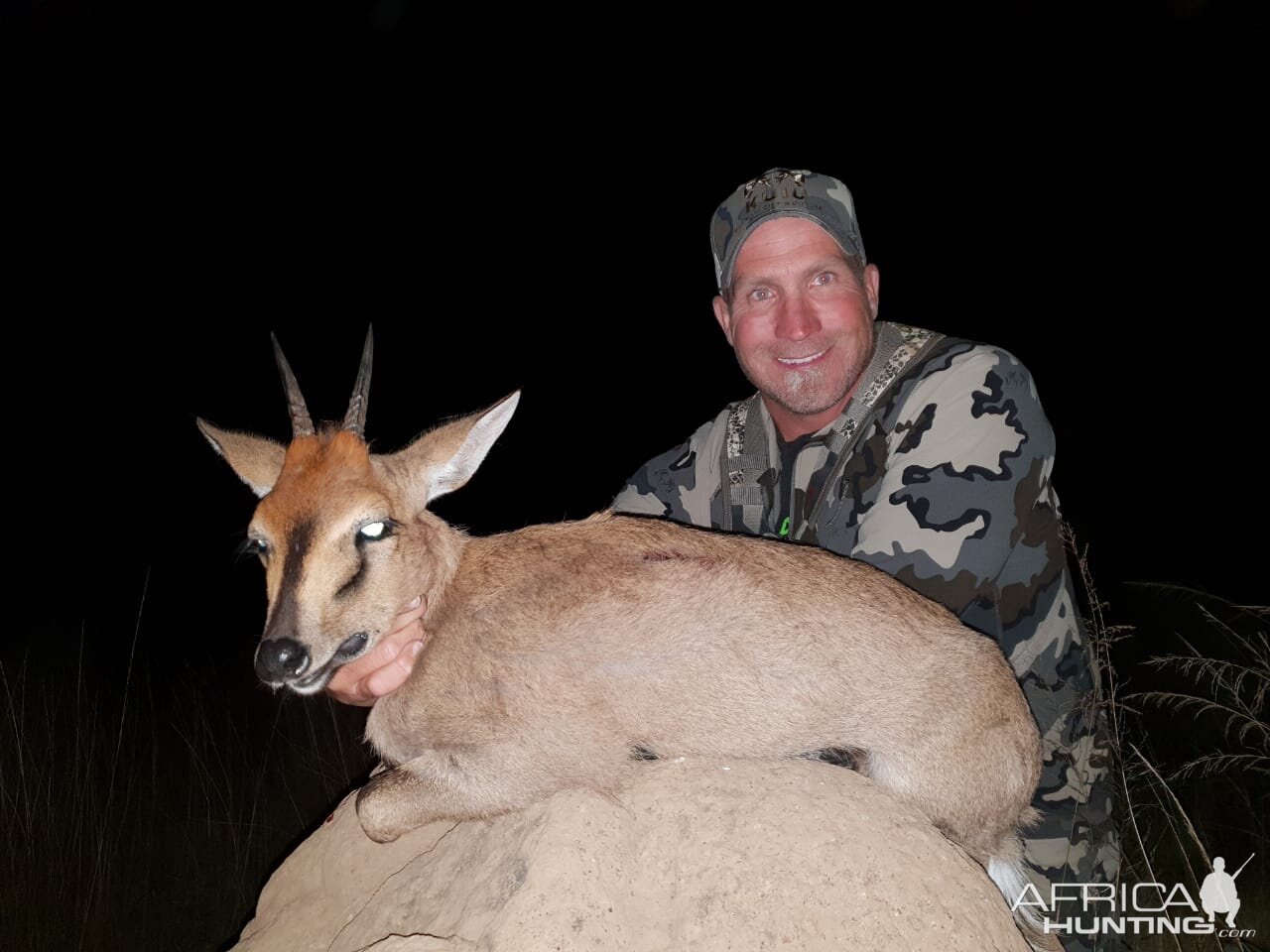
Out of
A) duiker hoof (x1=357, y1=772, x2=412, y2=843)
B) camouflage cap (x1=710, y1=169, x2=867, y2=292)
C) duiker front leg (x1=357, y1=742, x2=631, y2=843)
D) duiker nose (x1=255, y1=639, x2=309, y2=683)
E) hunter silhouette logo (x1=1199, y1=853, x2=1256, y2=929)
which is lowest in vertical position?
hunter silhouette logo (x1=1199, y1=853, x2=1256, y2=929)

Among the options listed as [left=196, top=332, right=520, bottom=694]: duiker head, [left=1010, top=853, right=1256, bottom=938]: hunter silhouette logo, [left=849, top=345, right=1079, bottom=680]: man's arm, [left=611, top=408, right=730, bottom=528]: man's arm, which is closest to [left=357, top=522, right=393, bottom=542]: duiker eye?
[left=196, top=332, right=520, bottom=694]: duiker head

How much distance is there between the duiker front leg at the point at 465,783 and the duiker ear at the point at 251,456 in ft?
4.60

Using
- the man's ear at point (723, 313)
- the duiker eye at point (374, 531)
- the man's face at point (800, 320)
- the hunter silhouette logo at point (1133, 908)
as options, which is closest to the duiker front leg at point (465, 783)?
the duiker eye at point (374, 531)

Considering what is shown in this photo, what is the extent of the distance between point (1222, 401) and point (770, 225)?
29.1 metres

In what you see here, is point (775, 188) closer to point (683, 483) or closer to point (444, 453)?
point (683, 483)

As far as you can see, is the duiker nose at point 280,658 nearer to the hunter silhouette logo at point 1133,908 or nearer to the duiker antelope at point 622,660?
the duiker antelope at point 622,660

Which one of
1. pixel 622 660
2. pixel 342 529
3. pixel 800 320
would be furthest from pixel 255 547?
pixel 800 320

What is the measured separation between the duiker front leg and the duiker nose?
0.69m

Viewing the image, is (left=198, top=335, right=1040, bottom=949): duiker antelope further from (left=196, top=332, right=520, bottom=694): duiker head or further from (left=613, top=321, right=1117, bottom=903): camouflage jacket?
(left=613, top=321, right=1117, bottom=903): camouflage jacket

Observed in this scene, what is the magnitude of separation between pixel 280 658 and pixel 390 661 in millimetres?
644

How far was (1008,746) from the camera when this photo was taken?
330 centimetres

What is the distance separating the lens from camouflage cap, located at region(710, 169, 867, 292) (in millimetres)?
5516

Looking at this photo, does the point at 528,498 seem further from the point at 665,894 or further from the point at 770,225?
the point at 665,894

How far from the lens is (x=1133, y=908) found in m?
5.22
